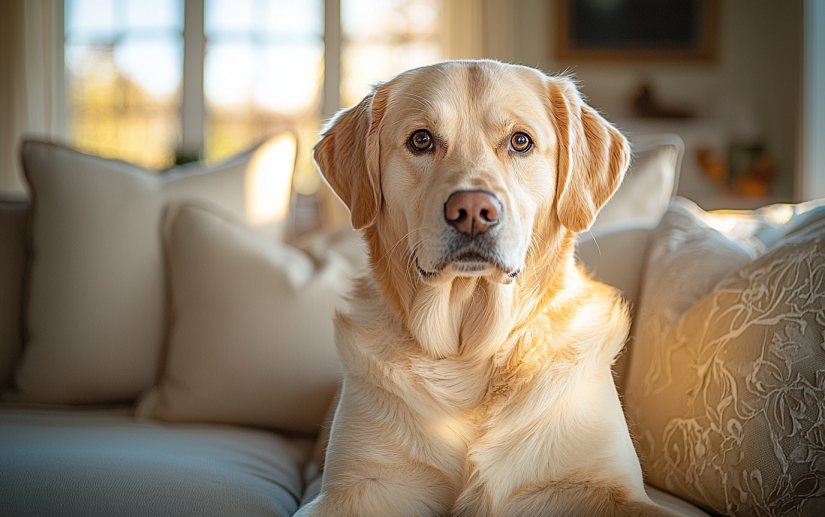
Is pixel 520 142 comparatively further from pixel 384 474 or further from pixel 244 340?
pixel 244 340

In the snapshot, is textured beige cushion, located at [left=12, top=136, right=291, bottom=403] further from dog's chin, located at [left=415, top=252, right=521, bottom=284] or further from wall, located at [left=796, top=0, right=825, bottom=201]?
wall, located at [left=796, top=0, right=825, bottom=201]

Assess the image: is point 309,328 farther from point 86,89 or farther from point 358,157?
point 86,89

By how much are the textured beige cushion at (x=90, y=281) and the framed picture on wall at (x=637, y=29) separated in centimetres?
466

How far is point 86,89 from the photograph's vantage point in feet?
20.6

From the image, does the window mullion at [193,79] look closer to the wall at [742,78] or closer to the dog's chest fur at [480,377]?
the wall at [742,78]

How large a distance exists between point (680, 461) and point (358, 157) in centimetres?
90

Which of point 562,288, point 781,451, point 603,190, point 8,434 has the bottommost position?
point 8,434

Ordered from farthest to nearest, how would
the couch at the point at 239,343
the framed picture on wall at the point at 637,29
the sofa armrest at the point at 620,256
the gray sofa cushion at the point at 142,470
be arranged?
1. the framed picture on wall at the point at 637,29
2. the sofa armrest at the point at 620,256
3. the gray sofa cushion at the point at 142,470
4. the couch at the point at 239,343

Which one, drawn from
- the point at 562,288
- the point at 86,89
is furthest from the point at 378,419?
the point at 86,89

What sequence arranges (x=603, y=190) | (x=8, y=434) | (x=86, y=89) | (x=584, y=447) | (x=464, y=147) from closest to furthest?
(x=584, y=447)
(x=464, y=147)
(x=603, y=190)
(x=8, y=434)
(x=86, y=89)

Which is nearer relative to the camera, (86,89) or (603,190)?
(603,190)

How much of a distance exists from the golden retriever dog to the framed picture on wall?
15.3 feet

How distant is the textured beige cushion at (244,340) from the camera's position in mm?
1727

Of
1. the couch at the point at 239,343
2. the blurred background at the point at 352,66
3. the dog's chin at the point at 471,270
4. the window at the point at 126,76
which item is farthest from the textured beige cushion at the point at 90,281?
the window at the point at 126,76
